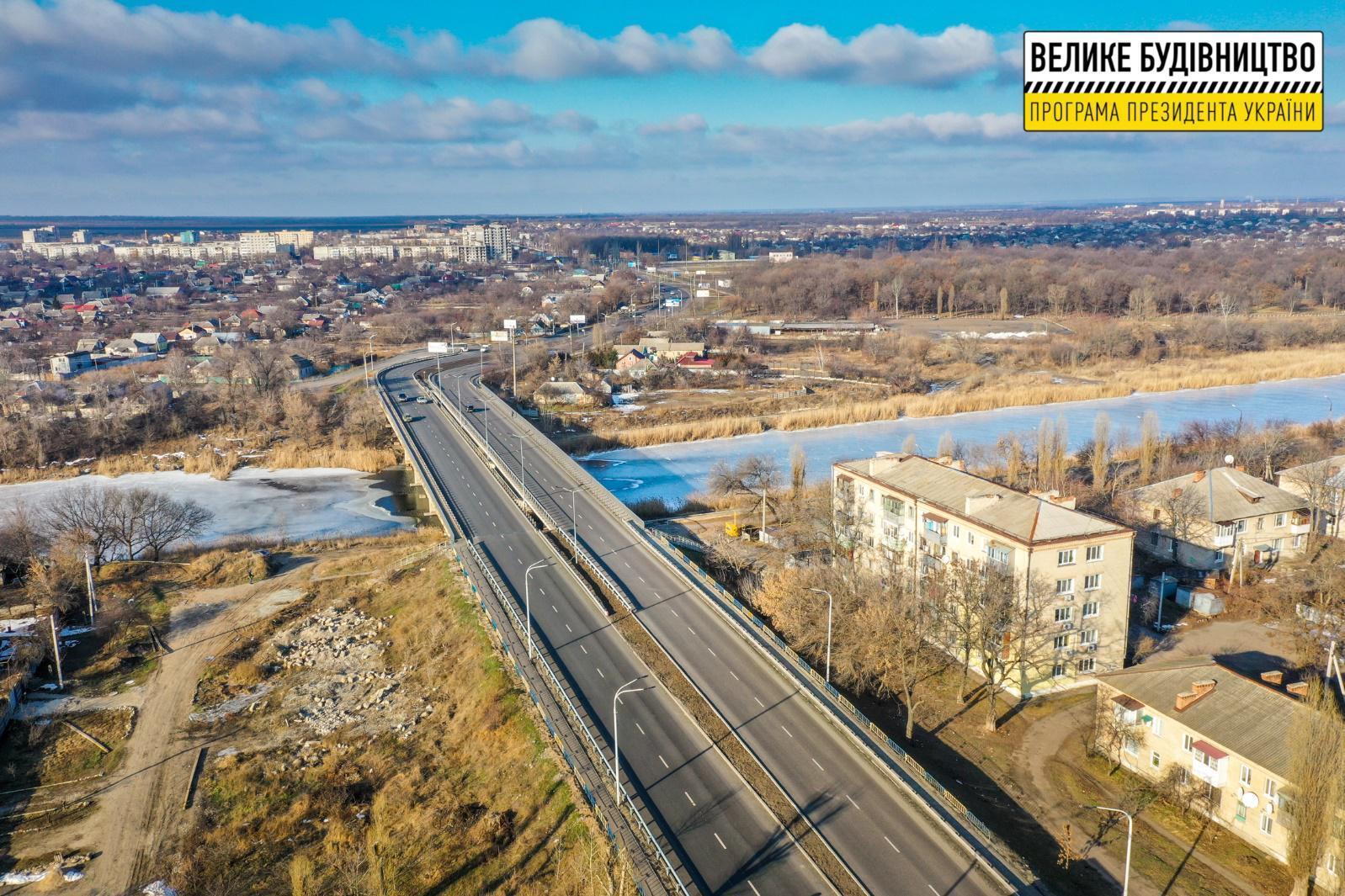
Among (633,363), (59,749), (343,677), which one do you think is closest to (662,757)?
(343,677)

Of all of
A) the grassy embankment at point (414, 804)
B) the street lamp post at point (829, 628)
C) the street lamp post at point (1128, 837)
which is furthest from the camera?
the street lamp post at point (829, 628)

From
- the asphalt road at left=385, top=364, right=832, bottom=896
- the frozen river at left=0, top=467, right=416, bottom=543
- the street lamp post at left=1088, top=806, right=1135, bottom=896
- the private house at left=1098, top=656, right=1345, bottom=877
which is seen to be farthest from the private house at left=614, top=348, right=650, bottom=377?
the street lamp post at left=1088, top=806, right=1135, bottom=896

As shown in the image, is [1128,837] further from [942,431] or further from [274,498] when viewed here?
[274,498]

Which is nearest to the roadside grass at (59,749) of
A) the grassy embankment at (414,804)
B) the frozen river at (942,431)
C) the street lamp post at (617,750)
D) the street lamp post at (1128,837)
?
the grassy embankment at (414,804)

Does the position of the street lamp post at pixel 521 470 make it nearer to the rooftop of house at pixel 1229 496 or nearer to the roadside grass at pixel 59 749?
the roadside grass at pixel 59 749

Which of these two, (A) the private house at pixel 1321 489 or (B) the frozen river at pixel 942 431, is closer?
(A) the private house at pixel 1321 489

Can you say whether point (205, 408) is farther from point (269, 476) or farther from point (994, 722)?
point (994, 722)
